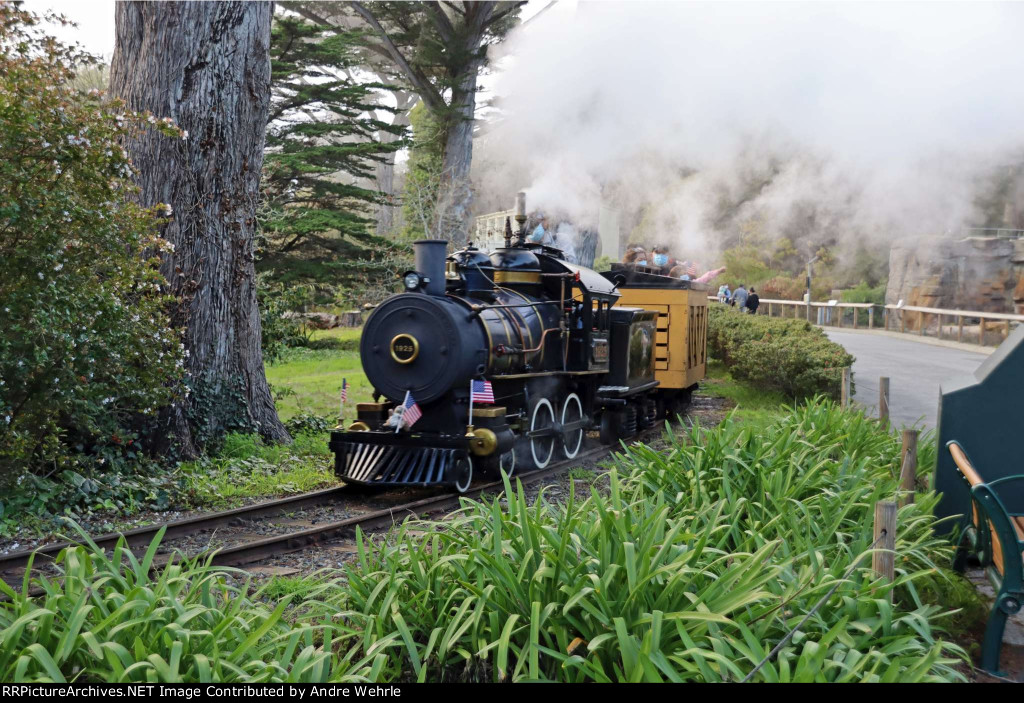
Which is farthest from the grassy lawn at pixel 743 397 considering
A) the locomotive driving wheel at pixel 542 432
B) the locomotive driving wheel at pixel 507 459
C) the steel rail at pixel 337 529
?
the steel rail at pixel 337 529

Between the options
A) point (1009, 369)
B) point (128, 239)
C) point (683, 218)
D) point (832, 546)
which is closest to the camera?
point (832, 546)

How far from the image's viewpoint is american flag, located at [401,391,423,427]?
736cm

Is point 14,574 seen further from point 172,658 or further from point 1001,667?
point 1001,667

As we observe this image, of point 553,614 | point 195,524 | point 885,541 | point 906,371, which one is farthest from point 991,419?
point 906,371

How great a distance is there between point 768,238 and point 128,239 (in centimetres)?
3388

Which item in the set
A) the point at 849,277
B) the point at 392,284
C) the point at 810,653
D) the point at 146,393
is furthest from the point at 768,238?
the point at 810,653

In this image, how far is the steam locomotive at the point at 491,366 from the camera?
7227mm

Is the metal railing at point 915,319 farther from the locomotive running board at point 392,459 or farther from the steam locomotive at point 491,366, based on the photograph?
the locomotive running board at point 392,459

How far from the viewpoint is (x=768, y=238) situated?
36812 mm

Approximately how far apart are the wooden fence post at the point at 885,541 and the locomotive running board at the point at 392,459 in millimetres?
4254

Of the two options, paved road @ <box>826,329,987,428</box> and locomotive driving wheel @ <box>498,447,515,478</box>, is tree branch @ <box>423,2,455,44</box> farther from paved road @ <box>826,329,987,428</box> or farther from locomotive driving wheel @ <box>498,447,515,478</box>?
locomotive driving wheel @ <box>498,447,515,478</box>

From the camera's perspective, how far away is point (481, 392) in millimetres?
7363

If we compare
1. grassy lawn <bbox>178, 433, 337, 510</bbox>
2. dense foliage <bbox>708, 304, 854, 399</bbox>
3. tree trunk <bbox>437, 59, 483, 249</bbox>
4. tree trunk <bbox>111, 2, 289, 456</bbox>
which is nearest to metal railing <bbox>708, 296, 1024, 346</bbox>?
dense foliage <bbox>708, 304, 854, 399</bbox>

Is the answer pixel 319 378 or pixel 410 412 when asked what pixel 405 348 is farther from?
pixel 319 378
